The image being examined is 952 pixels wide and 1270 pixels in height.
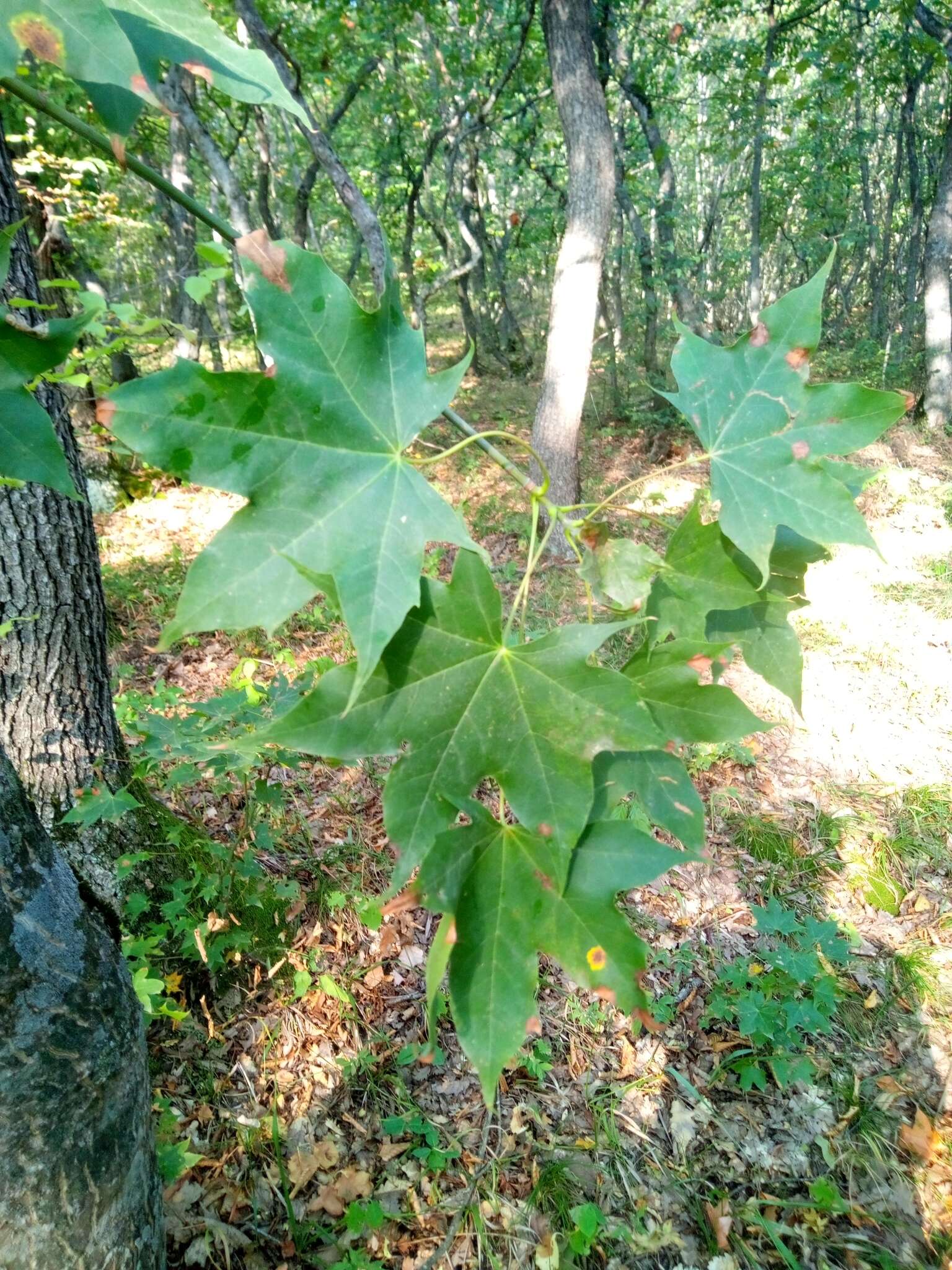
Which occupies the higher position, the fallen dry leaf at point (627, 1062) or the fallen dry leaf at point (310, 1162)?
the fallen dry leaf at point (310, 1162)

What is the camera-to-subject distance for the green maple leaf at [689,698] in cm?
75

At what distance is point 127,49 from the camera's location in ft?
2.00

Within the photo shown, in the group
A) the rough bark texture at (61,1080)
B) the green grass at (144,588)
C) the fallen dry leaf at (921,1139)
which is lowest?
the fallen dry leaf at (921,1139)

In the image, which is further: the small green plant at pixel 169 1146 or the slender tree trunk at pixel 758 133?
the slender tree trunk at pixel 758 133

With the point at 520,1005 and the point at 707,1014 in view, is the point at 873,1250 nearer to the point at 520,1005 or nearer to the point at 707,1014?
the point at 707,1014

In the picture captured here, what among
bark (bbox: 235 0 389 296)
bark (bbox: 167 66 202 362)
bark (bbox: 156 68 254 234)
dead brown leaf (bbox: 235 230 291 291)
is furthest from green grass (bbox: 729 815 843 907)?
bark (bbox: 167 66 202 362)

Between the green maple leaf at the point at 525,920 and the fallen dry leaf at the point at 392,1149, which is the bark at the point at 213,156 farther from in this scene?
the green maple leaf at the point at 525,920

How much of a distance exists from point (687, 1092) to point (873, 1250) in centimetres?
62

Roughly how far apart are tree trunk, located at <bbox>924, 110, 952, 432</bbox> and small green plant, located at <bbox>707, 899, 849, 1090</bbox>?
8.16 m

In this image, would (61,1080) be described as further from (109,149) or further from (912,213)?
(912,213)

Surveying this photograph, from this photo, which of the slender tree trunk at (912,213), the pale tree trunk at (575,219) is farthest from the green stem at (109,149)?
the slender tree trunk at (912,213)

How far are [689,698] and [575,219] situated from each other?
17.5 ft

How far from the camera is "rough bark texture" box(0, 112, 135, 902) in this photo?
2.37 m

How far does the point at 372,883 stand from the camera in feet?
9.64
